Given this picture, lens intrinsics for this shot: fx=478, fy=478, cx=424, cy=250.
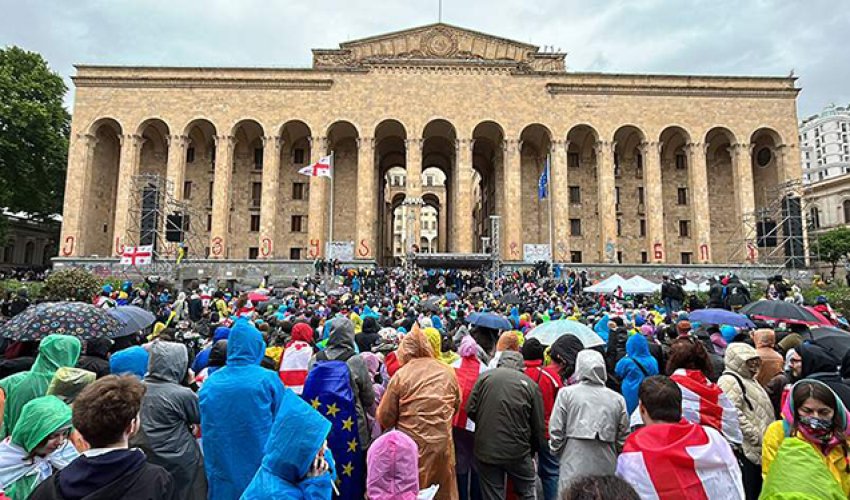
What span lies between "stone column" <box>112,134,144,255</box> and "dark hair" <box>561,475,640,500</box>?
3455 cm

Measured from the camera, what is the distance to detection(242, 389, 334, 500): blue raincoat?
2268 millimetres

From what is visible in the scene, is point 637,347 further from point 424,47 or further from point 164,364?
point 424,47

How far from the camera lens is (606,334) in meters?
8.13

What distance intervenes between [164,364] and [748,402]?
474cm

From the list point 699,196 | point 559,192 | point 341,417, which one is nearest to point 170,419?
point 341,417

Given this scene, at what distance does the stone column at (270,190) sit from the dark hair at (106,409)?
98.2 ft

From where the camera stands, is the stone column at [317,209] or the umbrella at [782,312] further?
the stone column at [317,209]

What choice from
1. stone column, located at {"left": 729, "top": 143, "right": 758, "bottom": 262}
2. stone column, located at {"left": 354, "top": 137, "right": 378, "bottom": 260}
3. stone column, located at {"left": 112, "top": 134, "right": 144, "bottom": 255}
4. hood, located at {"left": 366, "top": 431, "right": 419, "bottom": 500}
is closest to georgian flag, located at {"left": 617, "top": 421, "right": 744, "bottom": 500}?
hood, located at {"left": 366, "top": 431, "right": 419, "bottom": 500}

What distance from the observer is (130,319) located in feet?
23.2

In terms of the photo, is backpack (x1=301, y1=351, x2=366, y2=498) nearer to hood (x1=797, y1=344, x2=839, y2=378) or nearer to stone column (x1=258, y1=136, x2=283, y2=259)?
hood (x1=797, y1=344, x2=839, y2=378)

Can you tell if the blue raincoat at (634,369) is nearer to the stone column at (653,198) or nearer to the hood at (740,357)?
→ the hood at (740,357)

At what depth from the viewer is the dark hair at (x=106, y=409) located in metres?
2.24

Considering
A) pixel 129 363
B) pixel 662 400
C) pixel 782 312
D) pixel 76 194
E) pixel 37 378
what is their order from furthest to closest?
pixel 76 194 → pixel 782 312 → pixel 129 363 → pixel 37 378 → pixel 662 400

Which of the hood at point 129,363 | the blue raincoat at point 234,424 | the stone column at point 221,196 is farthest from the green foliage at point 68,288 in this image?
the blue raincoat at point 234,424
